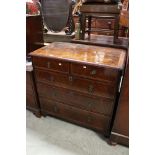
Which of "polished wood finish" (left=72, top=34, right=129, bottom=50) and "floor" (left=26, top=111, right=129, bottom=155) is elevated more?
"polished wood finish" (left=72, top=34, right=129, bottom=50)

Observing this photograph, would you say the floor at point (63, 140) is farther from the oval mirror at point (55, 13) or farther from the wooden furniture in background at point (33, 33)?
the oval mirror at point (55, 13)

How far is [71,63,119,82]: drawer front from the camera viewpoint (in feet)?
4.75

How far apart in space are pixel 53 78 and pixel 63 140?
26.4 inches

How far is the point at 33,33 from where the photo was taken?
2236 millimetres

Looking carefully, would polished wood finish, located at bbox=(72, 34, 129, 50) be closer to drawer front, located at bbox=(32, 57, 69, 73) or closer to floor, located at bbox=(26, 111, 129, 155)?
drawer front, located at bbox=(32, 57, 69, 73)

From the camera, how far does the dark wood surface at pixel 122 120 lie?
1.44 m

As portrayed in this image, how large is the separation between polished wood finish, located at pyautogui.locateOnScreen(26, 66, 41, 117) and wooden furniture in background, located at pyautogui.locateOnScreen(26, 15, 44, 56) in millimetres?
364

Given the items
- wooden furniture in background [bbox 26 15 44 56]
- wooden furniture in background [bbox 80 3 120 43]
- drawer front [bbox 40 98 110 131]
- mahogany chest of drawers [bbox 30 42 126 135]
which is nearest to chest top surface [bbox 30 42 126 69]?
mahogany chest of drawers [bbox 30 42 126 135]

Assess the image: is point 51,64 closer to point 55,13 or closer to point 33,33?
point 33,33

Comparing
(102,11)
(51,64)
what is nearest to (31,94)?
(51,64)
